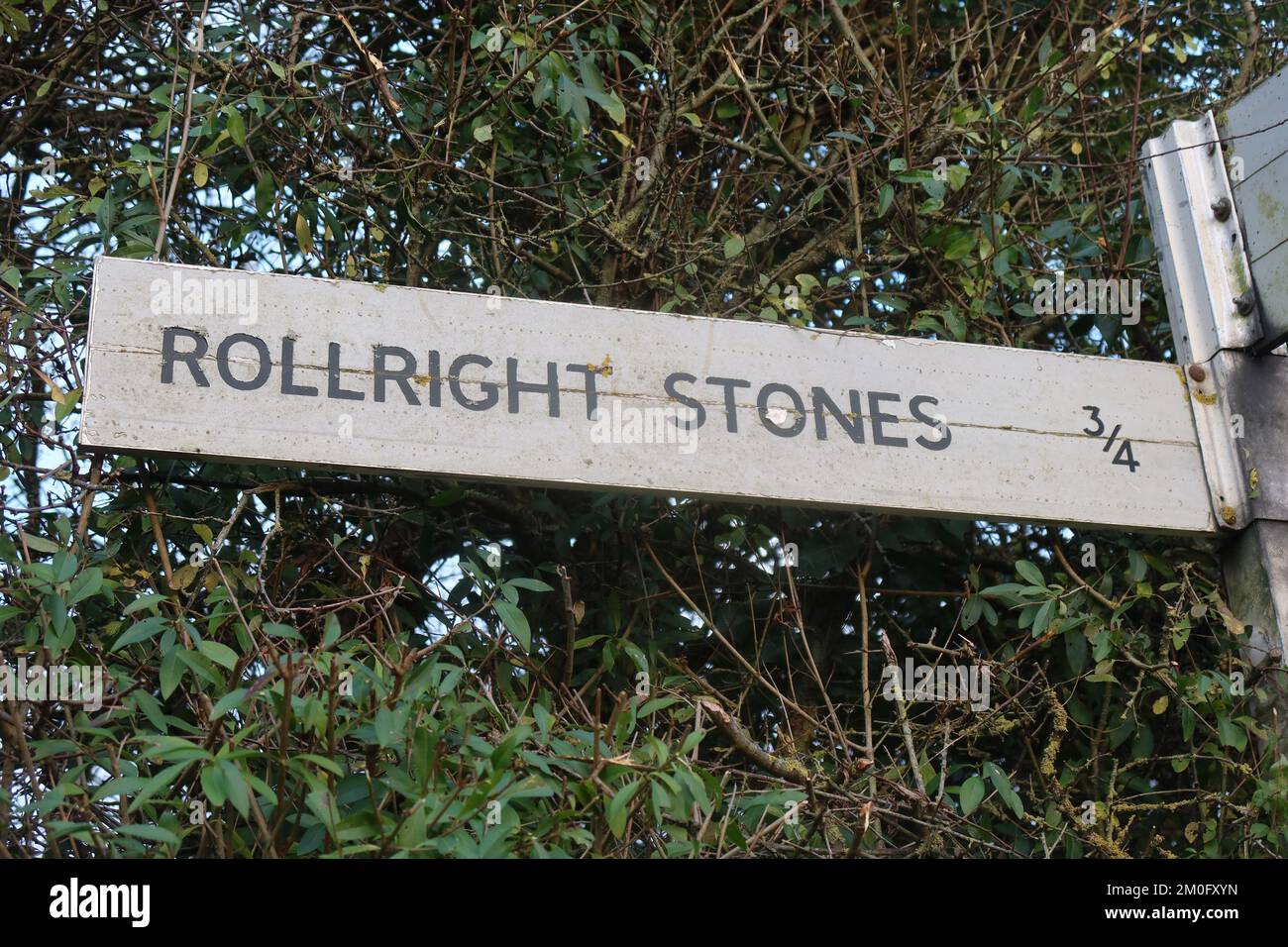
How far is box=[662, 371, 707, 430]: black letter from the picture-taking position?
3375mm

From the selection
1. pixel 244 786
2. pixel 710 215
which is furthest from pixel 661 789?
pixel 710 215

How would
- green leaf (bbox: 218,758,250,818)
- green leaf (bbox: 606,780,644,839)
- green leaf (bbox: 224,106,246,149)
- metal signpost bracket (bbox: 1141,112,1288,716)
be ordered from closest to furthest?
green leaf (bbox: 218,758,250,818), green leaf (bbox: 606,780,644,839), metal signpost bracket (bbox: 1141,112,1288,716), green leaf (bbox: 224,106,246,149)

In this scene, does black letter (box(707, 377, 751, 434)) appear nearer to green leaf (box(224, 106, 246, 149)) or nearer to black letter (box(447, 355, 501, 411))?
black letter (box(447, 355, 501, 411))

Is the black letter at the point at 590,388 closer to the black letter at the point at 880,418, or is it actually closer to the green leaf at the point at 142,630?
the black letter at the point at 880,418

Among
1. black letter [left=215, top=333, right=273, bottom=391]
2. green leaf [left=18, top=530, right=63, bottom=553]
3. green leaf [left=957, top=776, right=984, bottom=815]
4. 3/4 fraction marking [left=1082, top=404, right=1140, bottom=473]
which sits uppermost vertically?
black letter [left=215, top=333, right=273, bottom=391]

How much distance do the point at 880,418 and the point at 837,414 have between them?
0.11 metres

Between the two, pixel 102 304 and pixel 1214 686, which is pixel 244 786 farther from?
pixel 1214 686

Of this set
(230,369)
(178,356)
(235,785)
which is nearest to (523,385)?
(230,369)

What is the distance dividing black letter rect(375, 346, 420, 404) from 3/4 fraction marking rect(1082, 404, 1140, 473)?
1.72m

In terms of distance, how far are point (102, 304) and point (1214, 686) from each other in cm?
283

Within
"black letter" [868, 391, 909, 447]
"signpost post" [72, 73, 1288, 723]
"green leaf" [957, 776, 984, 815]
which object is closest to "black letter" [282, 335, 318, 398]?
"signpost post" [72, 73, 1288, 723]

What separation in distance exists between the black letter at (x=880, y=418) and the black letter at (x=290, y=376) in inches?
52.9

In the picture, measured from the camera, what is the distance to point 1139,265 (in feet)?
14.3

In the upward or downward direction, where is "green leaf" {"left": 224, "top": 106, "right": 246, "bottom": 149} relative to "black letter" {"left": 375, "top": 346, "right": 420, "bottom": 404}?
upward
